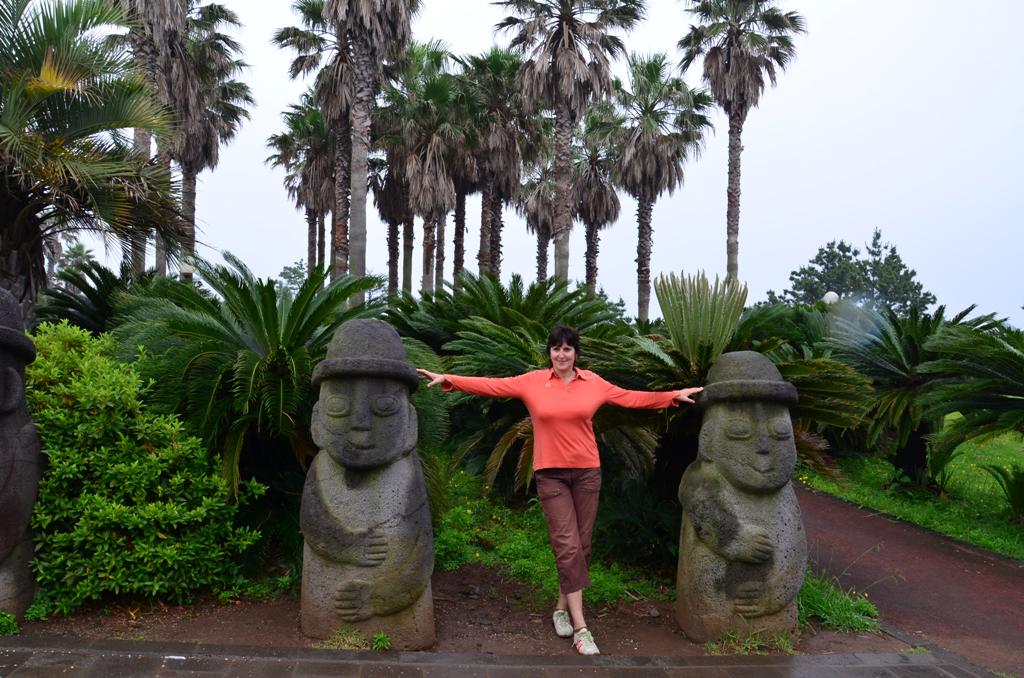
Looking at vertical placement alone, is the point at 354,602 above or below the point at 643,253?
below

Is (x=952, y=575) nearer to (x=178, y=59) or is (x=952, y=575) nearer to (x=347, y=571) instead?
(x=347, y=571)

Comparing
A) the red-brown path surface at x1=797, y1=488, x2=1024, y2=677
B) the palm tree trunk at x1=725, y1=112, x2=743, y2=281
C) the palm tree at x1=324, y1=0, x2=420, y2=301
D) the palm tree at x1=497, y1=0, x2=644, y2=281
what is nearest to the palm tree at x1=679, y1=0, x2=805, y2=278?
the palm tree trunk at x1=725, y1=112, x2=743, y2=281

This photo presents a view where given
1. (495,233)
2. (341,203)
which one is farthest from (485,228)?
(341,203)

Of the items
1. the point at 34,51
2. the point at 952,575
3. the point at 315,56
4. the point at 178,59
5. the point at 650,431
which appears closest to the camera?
the point at 650,431

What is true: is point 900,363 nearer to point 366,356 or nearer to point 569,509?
point 569,509

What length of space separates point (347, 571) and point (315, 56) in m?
21.7

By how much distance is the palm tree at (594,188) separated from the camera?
28609mm

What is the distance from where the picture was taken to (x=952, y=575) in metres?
6.05

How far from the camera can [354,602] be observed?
4.02 m

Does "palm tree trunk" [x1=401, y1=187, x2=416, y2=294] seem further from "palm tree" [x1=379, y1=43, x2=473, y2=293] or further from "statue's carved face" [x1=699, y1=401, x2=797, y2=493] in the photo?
"statue's carved face" [x1=699, y1=401, x2=797, y2=493]

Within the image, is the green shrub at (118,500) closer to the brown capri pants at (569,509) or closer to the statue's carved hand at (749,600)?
the brown capri pants at (569,509)

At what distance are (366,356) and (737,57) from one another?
23499 mm

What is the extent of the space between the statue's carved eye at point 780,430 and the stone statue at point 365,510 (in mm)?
2043

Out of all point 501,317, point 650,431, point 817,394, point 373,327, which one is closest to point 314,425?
point 373,327
